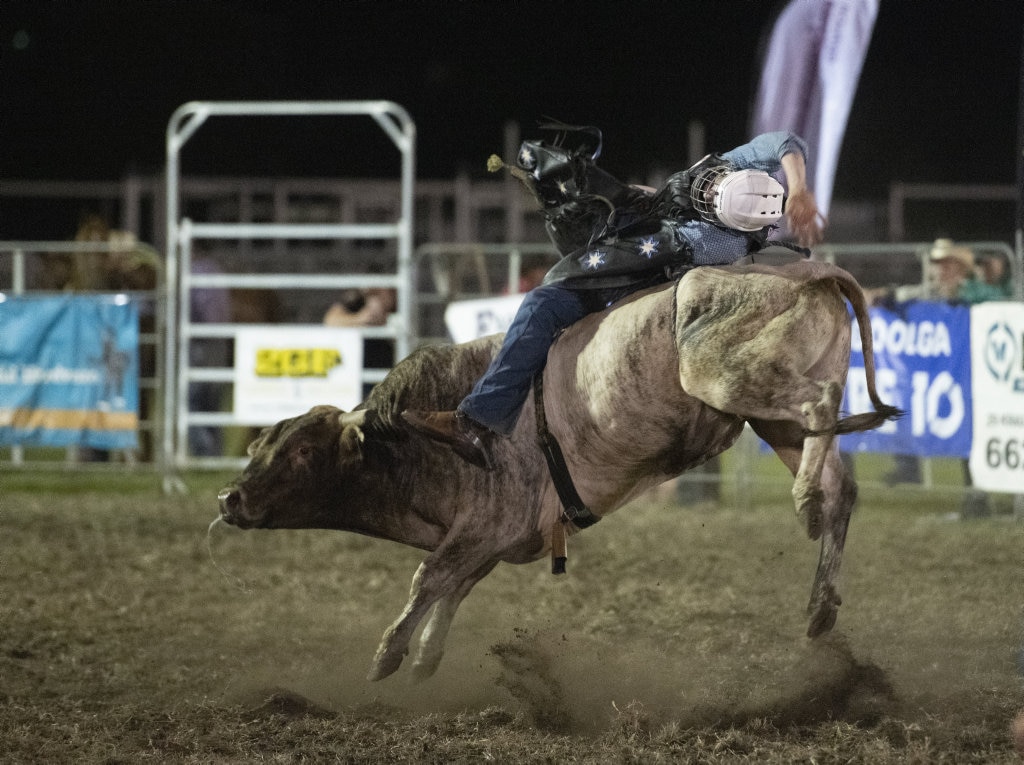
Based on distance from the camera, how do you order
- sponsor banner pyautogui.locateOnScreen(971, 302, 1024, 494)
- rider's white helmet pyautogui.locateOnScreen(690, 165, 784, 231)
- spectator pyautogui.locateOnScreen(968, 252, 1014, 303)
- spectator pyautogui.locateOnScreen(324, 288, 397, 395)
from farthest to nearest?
spectator pyautogui.locateOnScreen(324, 288, 397, 395) → spectator pyautogui.locateOnScreen(968, 252, 1014, 303) → sponsor banner pyautogui.locateOnScreen(971, 302, 1024, 494) → rider's white helmet pyautogui.locateOnScreen(690, 165, 784, 231)

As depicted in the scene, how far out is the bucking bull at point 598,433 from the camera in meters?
3.46

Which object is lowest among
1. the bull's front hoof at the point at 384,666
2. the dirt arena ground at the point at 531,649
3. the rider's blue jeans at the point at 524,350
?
the dirt arena ground at the point at 531,649

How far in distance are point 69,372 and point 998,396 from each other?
6.94 meters

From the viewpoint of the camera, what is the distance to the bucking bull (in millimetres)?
3455

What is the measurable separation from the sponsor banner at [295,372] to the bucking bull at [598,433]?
17.1 ft

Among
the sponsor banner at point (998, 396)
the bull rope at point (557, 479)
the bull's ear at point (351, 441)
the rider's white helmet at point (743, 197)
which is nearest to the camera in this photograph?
the rider's white helmet at point (743, 197)

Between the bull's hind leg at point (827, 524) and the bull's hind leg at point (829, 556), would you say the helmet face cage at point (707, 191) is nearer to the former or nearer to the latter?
the bull's hind leg at point (827, 524)

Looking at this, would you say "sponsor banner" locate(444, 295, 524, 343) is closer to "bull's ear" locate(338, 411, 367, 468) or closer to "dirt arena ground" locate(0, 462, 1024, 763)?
"dirt arena ground" locate(0, 462, 1024, 763)

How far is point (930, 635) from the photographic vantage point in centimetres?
488

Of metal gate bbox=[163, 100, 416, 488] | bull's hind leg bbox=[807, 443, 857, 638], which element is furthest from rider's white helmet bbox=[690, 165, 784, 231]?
metal gate bbox=[163, 100, 416, 488]

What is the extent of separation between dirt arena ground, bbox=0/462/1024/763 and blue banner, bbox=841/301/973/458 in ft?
1.92

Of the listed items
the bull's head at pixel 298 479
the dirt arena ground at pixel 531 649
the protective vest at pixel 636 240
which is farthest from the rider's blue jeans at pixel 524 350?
the dirt arena ground at pixel 531 649

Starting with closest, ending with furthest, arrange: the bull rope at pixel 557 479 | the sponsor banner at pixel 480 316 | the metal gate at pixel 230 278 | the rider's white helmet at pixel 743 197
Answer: the rider's white helmet at pixel 743 197
the bull rope at pixel 557 479
the sponsor banner at pixel 480 316
the metal gate at pixel 230 278

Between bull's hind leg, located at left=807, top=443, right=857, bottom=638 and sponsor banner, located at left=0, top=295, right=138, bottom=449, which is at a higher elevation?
sponsor banner, located at left=0, top=295, right=138, bottom=449
